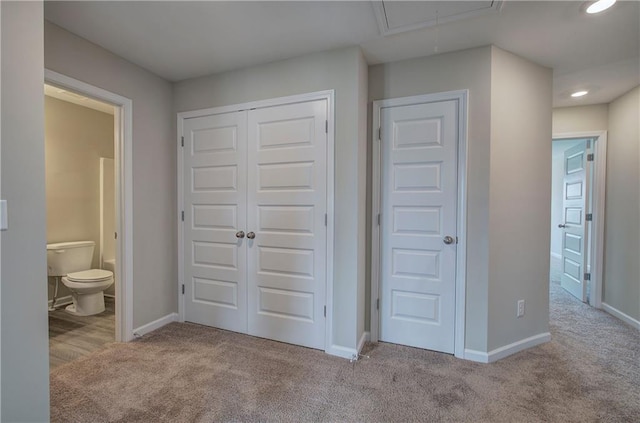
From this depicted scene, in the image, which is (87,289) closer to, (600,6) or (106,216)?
(106,216)

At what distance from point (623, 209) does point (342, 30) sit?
329 cm

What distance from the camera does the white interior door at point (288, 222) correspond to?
2.27 meters

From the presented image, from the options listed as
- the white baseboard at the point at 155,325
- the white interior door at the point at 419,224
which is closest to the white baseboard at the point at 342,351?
the white interior door at the point at 419,224

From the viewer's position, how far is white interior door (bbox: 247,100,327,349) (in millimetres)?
2271

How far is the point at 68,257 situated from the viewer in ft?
10.3

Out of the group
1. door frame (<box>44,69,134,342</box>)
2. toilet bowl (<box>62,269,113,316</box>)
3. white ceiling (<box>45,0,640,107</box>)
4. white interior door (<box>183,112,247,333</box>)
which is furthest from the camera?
toilet bowl (<box>62,269,113,316</box>)

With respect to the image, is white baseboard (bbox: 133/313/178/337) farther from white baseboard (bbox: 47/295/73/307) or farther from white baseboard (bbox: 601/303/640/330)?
white baseboard (bbox: 601/303/640/330)

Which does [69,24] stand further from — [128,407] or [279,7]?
[128,407]

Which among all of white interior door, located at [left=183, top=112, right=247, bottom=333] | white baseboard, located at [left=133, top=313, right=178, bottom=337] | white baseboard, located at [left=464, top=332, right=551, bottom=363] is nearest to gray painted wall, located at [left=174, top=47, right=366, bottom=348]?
white interior door, located at [left=183, top=112, right=247, bottom=333]

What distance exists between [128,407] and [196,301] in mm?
1155

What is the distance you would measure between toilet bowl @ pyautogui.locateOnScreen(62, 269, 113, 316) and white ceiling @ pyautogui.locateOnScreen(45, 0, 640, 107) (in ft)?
7.05

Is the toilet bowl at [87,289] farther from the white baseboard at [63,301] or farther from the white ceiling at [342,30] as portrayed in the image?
the white ceiling at [342,30]

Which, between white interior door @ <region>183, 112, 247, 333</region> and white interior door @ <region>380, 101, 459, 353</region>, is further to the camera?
white interior door @ <region>183, 112, 247, 333</region>

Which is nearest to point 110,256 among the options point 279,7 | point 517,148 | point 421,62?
point 279,7
